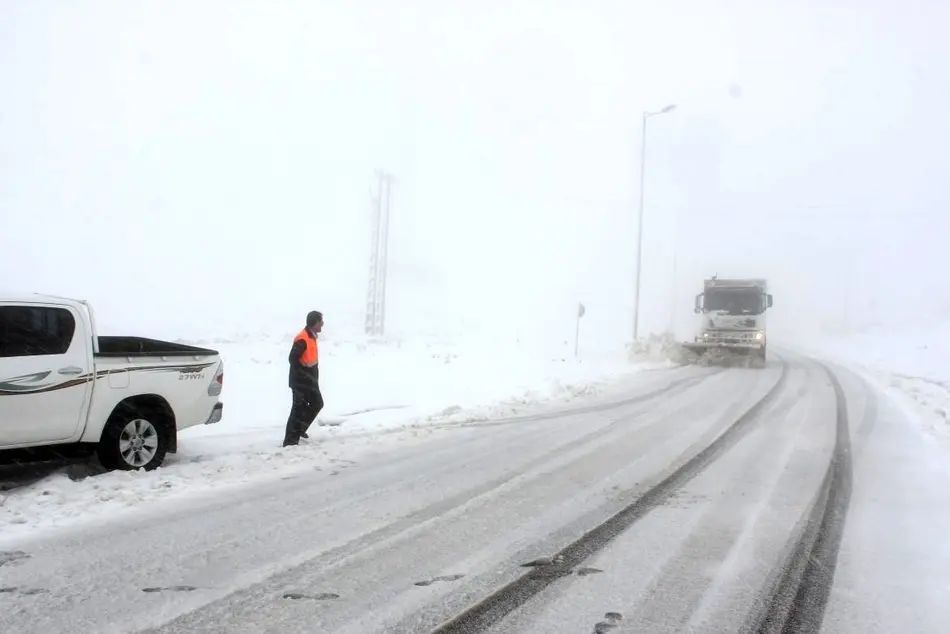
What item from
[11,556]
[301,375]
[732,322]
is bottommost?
[11,556]

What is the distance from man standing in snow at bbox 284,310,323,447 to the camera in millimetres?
8617

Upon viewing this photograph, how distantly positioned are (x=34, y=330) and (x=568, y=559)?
5151 mm

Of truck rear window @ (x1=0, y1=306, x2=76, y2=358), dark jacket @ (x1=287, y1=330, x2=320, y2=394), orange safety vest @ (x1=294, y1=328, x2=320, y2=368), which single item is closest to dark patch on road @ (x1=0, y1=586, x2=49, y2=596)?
truck rear window @ (x1=0, y1=306, x2=76, y2=358)

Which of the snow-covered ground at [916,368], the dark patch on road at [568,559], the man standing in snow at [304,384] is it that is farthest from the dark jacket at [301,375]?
the snow-covered ground at [916,368]

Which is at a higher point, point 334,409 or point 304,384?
point 304,384

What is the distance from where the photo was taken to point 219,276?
62.4 m

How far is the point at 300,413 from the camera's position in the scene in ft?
28.3

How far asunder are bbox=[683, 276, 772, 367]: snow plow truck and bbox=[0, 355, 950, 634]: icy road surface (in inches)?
570

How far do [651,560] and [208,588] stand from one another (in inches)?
110

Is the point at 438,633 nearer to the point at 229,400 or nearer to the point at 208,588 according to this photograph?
the point at 208,588

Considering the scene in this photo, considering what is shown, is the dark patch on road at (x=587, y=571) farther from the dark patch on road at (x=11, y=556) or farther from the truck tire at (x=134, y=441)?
the truck tire at (x=134, y=441)

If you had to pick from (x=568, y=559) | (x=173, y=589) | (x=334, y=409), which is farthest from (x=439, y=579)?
(x=334, y=409)

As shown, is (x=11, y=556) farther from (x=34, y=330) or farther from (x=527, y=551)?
(x=527, y=551)

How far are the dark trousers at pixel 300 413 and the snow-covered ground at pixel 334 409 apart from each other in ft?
0.81
